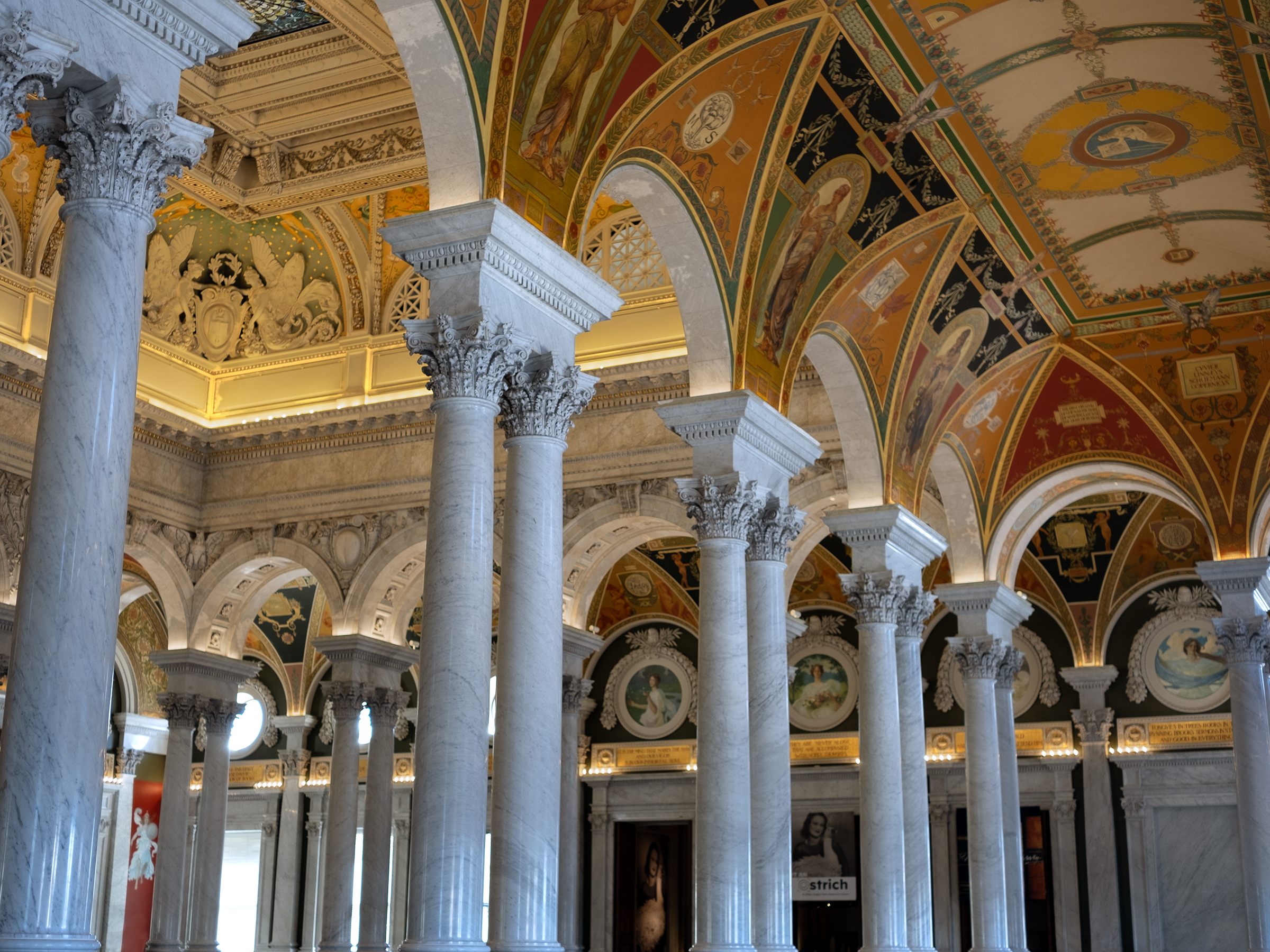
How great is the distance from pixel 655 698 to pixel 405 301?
30.9 ft

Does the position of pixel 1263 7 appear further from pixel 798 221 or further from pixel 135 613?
pixel 135 613

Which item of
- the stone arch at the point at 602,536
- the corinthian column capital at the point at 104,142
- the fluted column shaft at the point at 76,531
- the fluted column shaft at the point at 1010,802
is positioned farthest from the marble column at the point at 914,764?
the corinthian column capital at the point at 104,142

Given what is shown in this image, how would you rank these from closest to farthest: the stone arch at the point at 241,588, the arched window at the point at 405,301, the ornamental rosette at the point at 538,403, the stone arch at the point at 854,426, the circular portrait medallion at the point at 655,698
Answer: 1. the ornamental rosette at the point at 538,403
2. the stone arch at the point at 854,426
3. the arched window at the point at 405,301
4. the stone arch at the point at 241,588
5. the circular portrait medallion at the point at 655,698

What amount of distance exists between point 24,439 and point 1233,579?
46.0 ft

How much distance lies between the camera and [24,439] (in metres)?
16.4

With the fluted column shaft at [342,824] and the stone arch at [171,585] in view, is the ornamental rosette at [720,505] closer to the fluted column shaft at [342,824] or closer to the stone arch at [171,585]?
the fluted column shaft at [342,824]

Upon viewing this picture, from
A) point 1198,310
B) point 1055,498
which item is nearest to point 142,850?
point 1055,498

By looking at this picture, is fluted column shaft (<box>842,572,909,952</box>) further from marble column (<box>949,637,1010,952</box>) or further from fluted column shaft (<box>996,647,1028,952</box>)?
fluted column shaft (<box>996,647,1028,952</box>)

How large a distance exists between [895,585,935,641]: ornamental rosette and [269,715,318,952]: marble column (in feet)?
46.9

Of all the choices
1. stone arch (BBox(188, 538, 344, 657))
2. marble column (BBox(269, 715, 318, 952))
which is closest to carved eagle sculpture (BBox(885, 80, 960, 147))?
stone arch (BBox(188, 538, 344, 657))

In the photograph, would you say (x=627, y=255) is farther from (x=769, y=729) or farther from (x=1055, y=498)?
(x=769, y=729)

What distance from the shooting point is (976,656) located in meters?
16.9

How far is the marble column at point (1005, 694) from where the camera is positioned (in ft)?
56.0

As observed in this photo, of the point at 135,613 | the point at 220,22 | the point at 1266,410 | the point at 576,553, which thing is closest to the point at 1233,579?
the point at 1266,410
